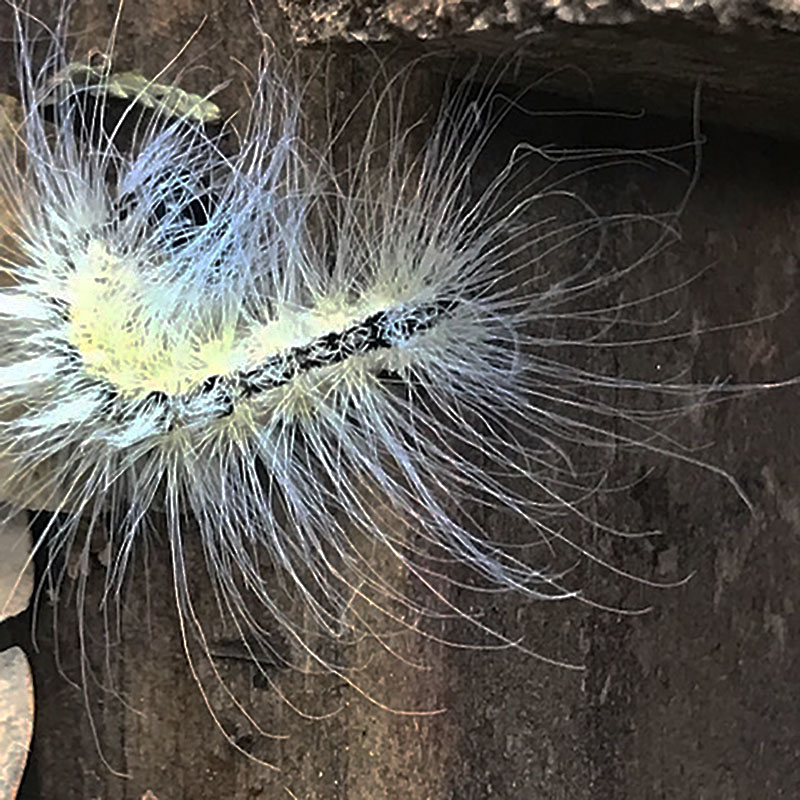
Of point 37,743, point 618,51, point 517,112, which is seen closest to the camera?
point 618,51

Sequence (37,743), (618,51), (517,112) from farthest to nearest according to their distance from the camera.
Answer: (37,743) → (517,112) → (618,51)

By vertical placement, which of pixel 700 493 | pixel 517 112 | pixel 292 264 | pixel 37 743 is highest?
pixel 517 112

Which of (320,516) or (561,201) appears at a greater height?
(561,201)

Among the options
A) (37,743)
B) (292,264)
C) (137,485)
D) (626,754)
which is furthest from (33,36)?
(626,754)

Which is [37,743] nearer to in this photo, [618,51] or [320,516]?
[320,516]

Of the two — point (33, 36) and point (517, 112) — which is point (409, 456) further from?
point (33, 36)

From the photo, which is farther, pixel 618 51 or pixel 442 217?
pixel 442 217
